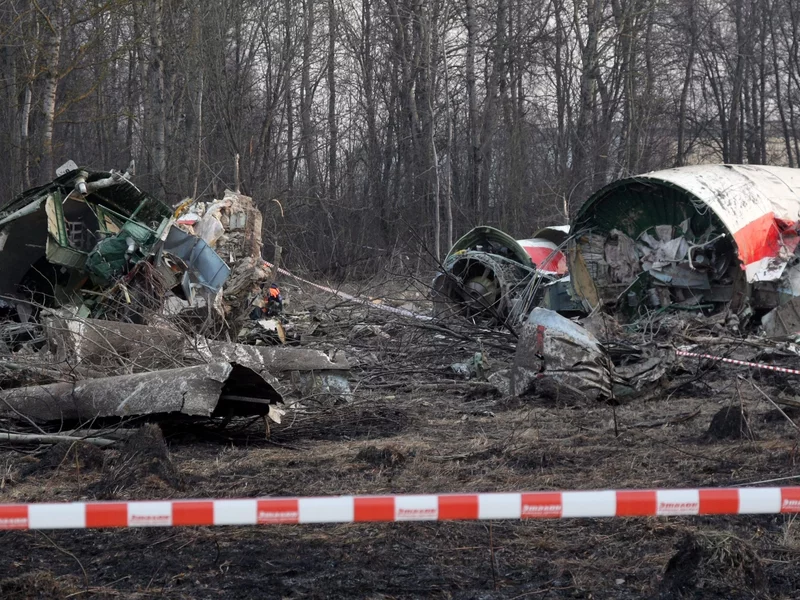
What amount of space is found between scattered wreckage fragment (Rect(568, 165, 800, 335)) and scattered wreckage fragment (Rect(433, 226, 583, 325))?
0.35 m

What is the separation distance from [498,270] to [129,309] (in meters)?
5.31

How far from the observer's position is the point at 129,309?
9422 mm

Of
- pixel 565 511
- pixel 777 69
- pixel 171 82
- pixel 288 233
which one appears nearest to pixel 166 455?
pixel 565 511

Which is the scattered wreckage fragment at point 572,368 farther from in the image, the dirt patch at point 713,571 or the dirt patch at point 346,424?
the dirt patch at point 713,571

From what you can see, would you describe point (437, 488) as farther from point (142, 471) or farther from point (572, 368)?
point (572, 368)

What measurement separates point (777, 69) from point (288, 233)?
65.0ft

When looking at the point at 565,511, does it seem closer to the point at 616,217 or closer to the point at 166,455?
the point at 166,455

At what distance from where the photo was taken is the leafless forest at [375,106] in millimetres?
21812

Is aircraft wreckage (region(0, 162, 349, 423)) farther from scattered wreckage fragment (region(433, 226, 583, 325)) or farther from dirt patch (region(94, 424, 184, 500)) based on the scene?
scattered wreckage fragment (region(433, 226, 583, 325))

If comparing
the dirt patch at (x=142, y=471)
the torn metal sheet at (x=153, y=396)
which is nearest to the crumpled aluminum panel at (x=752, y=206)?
the torn metal sheet at (x=153, y=396)

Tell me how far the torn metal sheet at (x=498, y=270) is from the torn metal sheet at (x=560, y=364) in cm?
355

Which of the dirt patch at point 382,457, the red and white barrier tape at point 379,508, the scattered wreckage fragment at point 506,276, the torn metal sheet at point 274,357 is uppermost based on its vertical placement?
the scattered wreckage fragment at point 506,276

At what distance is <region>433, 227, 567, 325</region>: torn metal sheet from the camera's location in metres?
12.4

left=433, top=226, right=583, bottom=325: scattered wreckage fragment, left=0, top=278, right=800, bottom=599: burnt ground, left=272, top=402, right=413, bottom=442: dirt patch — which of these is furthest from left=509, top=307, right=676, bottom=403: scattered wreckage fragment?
left=433, top=226, right=583, bottom=325: scattered wreckage fragment
